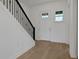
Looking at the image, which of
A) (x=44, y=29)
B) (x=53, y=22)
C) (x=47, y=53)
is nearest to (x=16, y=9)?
(x=47, y=53)

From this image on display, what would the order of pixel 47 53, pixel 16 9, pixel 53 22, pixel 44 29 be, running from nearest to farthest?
1. pixel 47 53
2. pixel 16 9
3. pixel 53 22
4. pixel 44 29

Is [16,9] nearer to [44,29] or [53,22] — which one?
[53,22]

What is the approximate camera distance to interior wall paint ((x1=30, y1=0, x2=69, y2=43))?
6.25 m

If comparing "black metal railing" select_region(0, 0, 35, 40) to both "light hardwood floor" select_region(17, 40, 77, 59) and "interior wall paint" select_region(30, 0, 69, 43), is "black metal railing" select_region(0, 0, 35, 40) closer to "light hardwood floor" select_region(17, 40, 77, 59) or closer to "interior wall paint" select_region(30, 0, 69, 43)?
"light hardwood floor" select_region(17, 40, 77, 59)

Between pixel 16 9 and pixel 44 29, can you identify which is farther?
pixel 44 29

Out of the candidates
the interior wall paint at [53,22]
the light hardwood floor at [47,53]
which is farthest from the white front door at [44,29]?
the light hardwood floor at [47,53]

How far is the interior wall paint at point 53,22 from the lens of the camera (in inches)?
246

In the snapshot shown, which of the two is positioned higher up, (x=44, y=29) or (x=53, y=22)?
(x=53, y=22)

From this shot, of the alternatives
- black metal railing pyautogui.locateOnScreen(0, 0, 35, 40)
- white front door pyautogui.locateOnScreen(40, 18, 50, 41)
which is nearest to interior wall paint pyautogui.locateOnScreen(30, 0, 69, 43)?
white front door pyautogui.locateOnScreen(40, 18, 50, 41)

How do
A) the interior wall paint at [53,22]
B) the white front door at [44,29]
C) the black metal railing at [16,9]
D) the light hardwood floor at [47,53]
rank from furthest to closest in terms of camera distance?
the white front door at [44,29], the interior wall paint at [53,22], the light hardwood floor at [47,53], the black metal railing at [16,9]

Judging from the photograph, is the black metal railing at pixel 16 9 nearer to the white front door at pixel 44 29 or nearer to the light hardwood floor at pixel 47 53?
the light hardwood floor at pixel 47 53

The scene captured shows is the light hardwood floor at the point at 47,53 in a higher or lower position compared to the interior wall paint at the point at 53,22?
lower

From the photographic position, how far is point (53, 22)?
6816 millimetres

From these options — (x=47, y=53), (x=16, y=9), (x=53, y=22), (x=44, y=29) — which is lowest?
(x=47, y=53)
